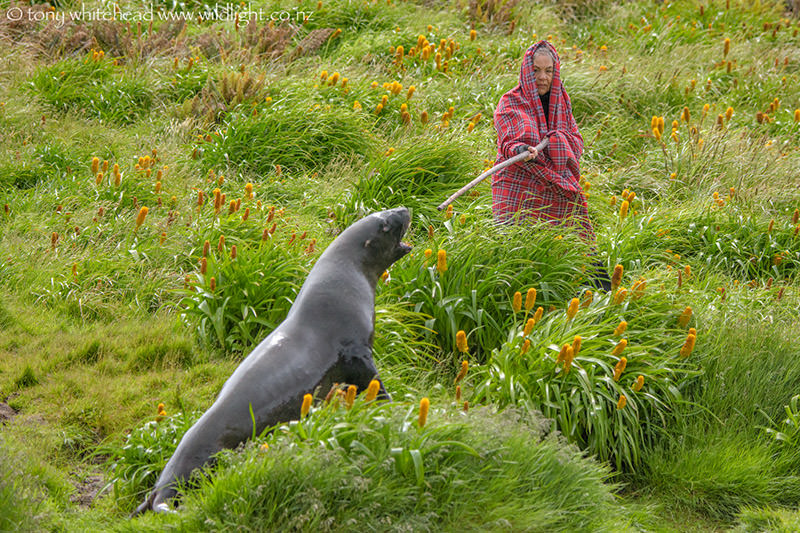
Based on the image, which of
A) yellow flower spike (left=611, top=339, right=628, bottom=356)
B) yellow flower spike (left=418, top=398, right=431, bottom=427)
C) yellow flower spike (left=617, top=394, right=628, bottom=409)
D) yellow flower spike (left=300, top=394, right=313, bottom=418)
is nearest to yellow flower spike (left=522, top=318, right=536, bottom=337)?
yellow flower spike (left=611, top=339, right=628, bottom=356)

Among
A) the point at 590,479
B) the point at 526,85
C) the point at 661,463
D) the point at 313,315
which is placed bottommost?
the point at 661,463

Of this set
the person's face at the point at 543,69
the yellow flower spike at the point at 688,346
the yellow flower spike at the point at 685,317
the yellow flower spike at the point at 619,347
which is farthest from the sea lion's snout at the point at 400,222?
the person's face at the point at 543,69

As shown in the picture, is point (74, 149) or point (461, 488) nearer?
point (461, 488)

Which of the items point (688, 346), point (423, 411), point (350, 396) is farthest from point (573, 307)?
point (350, 396)

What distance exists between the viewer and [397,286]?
5750 mm

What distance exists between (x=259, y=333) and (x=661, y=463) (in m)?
2.56

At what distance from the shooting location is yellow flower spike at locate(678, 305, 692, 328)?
505 centimetres

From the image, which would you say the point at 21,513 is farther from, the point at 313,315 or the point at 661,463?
the point at 661,463

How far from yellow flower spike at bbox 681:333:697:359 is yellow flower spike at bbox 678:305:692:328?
0.19m

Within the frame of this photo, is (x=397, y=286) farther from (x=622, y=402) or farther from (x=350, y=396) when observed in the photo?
(x=350, y=396)

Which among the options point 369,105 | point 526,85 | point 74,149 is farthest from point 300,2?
point 526,85

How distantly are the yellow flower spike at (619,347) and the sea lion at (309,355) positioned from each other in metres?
1.26

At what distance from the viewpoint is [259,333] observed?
5.46m

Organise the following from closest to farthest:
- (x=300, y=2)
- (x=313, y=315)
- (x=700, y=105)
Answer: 1. (x=313, y=315)
2. (x=700, y=105)
3. (x=300, y=2)
